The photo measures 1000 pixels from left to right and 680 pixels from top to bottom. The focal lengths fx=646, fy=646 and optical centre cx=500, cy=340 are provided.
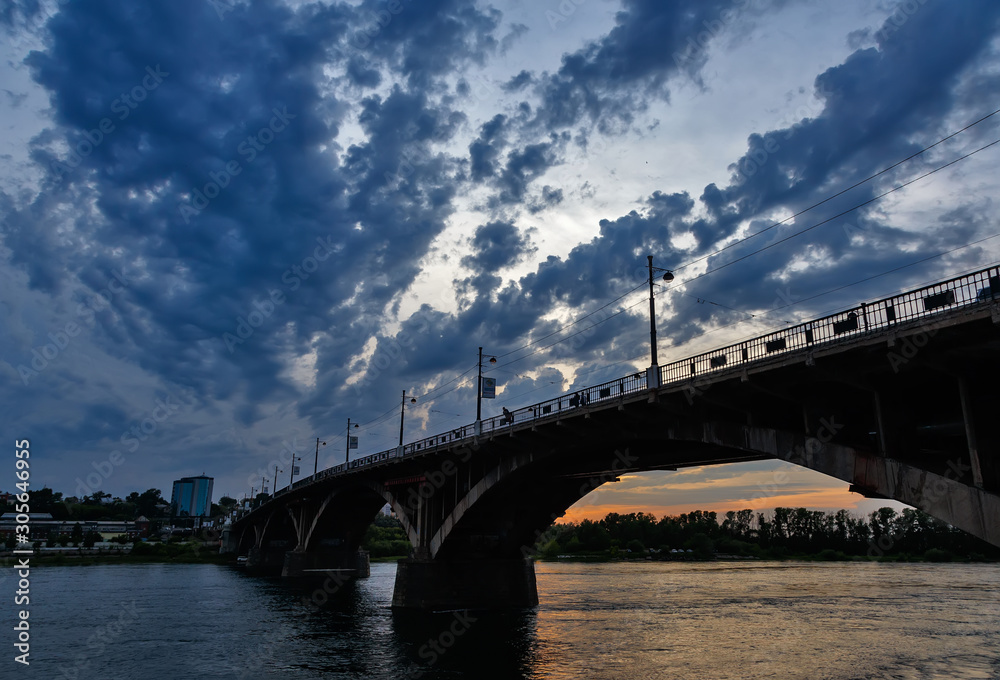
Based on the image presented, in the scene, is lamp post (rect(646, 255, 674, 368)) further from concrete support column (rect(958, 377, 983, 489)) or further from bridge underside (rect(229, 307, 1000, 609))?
concrete support column (rect(958, 377, 983, 489))

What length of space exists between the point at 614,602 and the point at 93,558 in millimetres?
115594

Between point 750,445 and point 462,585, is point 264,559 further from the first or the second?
point 750,445

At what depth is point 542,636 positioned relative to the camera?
3612cm

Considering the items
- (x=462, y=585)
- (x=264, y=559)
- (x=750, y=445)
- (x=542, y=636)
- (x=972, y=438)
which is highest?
(x=750, y=445)

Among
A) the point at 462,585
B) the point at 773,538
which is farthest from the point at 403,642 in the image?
the point at 773,538

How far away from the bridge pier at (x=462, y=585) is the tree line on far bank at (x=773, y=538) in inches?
3555

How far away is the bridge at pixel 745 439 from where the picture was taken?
1673cm

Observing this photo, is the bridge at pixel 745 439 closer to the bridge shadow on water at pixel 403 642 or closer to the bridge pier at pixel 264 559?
the bridge shadow on water at pixel 403 642

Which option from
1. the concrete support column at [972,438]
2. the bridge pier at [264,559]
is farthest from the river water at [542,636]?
Answer: the bridge pier at [264,559]

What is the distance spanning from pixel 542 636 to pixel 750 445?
742 inches

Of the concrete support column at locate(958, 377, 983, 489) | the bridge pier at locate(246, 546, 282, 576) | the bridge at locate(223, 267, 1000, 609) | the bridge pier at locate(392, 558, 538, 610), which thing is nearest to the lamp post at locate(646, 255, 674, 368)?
the bridge at locate(223, 267, 1000, 609)

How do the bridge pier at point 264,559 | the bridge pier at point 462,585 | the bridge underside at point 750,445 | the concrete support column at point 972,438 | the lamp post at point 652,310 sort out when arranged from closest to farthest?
the concrete support column at point 972,438 < the bridge underside at point 750,445 < the lamp post at point 652,310 < the bridge pier at point 462,585 < the bridge pier at point 264,559

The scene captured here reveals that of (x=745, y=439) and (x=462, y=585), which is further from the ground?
(x=745, y=439)

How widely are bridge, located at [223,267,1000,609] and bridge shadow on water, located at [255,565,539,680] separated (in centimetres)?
416
